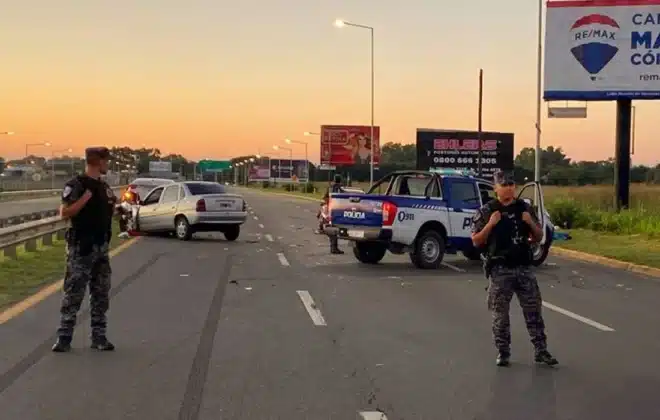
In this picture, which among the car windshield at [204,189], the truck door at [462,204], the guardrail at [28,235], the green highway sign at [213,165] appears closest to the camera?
the guardrail at [28,235]

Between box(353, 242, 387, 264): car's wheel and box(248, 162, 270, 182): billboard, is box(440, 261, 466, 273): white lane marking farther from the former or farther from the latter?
box(248, 162, 270, 182): billboard

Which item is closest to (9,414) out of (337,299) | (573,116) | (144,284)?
(337,299)

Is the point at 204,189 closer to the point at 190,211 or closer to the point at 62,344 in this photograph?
the point at 190,211

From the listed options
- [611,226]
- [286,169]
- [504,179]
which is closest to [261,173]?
[286,169]

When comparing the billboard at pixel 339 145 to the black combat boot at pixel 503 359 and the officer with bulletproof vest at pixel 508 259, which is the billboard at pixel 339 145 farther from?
the black combat boot at pixel 503 359

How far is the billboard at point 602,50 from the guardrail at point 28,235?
1900 centimetres

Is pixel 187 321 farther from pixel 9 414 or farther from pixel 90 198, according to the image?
pixel 9 414

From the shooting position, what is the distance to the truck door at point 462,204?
18141mm

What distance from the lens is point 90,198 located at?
857 centimetres

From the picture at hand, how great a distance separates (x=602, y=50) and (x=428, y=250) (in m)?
17.5

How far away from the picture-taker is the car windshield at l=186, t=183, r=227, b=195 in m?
25.6

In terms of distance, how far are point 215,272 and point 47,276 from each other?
10.3 feet

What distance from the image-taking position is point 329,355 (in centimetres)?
883

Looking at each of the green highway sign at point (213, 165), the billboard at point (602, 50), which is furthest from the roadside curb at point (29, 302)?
the green highway sign at point (213, 165)
